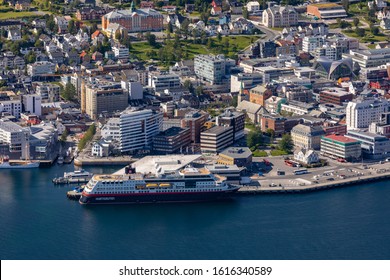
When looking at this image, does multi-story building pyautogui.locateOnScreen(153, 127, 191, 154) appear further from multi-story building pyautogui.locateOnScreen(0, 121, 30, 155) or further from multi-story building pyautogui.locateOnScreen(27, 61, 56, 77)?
multi-story building pyautogui.locateOnScreen(27, 61, 56, 77)

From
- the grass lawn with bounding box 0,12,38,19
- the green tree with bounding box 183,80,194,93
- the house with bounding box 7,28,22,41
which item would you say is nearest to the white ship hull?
the green tree with bounding box 183,80,194,93

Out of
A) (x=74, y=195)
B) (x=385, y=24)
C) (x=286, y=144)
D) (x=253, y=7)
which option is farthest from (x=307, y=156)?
(x=253, y=7)

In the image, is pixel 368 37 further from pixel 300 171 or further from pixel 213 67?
pixel 300 171

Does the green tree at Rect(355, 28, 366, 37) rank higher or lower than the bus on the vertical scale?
higher

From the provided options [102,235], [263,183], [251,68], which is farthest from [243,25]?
[102,235]

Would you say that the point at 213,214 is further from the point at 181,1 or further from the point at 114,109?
the point at 181,1

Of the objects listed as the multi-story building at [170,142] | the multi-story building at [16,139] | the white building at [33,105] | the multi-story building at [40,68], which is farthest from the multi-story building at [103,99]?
the multi-story building at [40,68]

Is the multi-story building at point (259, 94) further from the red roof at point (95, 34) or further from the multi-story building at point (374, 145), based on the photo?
the red roof at point (95, 34)
